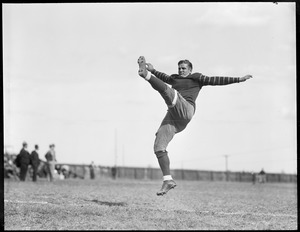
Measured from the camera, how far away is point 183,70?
7980 millimetres

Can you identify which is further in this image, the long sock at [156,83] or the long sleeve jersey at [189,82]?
the long sleeve jersey at [189,82]

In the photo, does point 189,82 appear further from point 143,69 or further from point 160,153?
point 160,153

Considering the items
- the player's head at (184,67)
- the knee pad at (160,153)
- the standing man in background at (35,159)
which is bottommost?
the knee pad at (160,153)

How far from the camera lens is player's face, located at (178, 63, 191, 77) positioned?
26.1 feet

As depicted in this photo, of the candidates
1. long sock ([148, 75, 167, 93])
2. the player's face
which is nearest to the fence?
the player's face

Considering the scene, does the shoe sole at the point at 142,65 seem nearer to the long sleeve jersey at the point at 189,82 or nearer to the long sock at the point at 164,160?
the long sleeve jersey at the point at 189,82

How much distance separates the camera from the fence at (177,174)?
34.6 metres

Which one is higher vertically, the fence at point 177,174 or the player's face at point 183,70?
the player's face at point 183,70

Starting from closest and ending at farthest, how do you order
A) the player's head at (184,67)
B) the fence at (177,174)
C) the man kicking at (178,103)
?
1. the man kicking at (178,103)
2. the player's head at (184,67)
3. the fence at (177,174)

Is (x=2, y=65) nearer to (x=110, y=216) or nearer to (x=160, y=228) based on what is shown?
(x=110, y=216)

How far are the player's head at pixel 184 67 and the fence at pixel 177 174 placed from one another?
947 inches

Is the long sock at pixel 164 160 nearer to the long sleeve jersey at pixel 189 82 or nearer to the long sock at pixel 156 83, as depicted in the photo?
the long sleeve jersey at pixel 189 82

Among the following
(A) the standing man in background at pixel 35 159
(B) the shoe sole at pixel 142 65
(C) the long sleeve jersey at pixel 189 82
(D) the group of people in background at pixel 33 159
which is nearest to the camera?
(B) the shoe sole at pixel 142 65

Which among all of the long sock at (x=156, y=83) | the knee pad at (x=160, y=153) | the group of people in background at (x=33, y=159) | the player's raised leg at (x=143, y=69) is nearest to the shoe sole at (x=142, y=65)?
the player's raised leg at (x=143, y=69)
